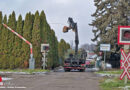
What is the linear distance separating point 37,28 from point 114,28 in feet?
34.3

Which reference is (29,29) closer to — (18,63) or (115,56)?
(18,63)

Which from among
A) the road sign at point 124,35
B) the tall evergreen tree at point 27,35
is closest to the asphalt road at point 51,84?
the road sign at point 124,35

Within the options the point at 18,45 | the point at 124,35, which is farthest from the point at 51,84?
the point at 18,45

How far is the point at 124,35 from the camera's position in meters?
14.3

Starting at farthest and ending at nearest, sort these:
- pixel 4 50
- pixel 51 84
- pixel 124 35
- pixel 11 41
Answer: pixel 11 41
pixel 4 50
pixel 51 84
pixel 124 35

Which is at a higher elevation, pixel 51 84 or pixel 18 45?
pixel 18 45

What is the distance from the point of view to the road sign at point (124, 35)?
14.2 m

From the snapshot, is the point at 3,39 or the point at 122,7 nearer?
the point at 3,39

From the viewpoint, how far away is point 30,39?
31438 mm

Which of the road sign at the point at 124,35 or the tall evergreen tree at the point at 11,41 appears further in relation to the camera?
the tall evergreen tree at the point at 11,41

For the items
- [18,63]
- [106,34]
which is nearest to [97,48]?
[106,34]

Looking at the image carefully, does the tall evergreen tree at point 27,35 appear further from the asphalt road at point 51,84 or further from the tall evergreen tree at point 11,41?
the asphalt road at point 51,84

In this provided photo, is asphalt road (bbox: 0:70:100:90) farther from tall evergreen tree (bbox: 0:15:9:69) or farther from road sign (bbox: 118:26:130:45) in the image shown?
tall evergreen tree (bbox: 0:15:9:69)

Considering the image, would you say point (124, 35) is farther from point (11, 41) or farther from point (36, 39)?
point (11, 41)
